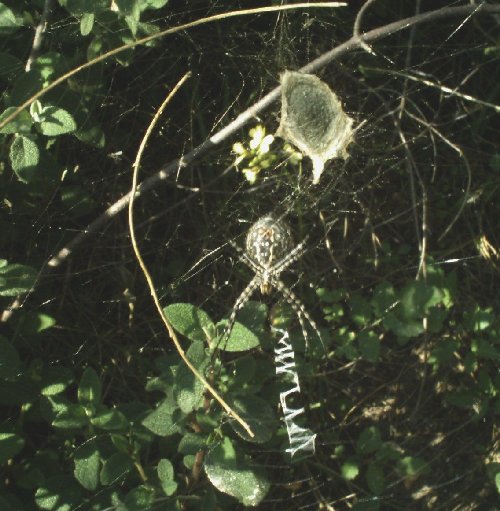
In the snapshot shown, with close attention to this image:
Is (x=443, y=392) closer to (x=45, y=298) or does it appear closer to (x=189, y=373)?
(x=189, y=373)

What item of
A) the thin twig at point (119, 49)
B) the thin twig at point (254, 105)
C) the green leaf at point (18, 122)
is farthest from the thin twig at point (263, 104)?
the green leaf at point (18, 122)

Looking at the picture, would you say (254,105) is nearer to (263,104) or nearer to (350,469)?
(263,104)

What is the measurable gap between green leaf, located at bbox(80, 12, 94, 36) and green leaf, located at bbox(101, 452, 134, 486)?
71cm

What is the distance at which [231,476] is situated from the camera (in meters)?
1.25

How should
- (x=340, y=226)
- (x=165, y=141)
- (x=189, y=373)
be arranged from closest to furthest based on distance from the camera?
(x=189, y=373) → (x=165, y=141) → (x=340, y=226)

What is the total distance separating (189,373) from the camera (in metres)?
1.24

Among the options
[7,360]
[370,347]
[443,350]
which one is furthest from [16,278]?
[443,350]

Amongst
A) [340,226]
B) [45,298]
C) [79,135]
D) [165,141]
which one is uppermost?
[79,135]

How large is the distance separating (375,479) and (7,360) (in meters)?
0.85

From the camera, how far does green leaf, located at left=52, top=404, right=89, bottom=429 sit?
4.18ft

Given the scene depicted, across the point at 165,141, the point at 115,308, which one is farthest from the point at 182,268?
the point at 165,141

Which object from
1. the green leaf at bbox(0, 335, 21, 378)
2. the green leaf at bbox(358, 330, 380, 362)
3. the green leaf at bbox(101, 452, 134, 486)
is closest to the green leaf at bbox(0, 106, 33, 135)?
the green leaf at bbox(0, 335, 21, 378)

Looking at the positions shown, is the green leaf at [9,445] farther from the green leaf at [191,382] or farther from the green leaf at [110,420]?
the green leaf at [191,382]

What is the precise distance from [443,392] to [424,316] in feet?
0.96
